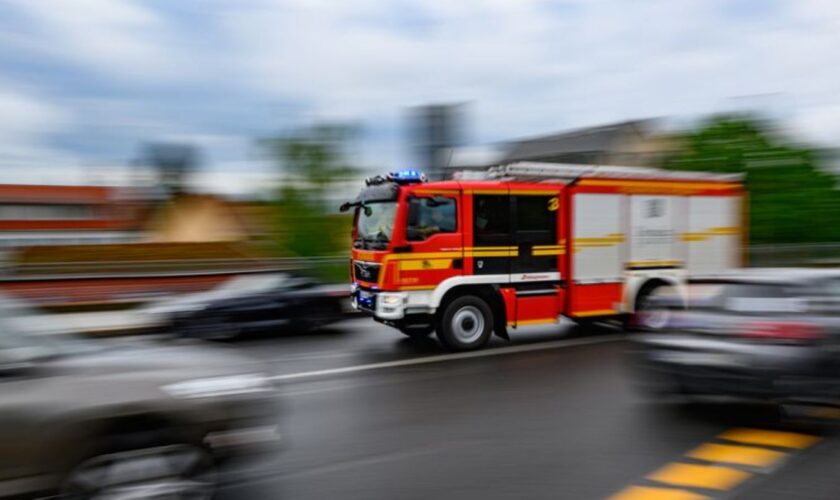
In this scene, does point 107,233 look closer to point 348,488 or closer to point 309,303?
point 309,303

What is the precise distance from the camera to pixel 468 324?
10.7 meters

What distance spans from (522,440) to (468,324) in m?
4.88

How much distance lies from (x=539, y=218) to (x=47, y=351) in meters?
8.20

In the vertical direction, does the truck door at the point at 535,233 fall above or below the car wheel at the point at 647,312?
above

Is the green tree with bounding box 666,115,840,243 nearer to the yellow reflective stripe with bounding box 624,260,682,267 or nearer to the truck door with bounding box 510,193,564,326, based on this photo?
the yellow reflective stripe with bounding box 624,260,682,267

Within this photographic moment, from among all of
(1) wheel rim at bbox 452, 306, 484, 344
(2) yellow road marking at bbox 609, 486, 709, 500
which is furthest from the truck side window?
(2) yellow road marking at bbox 609, 486, 709, 500

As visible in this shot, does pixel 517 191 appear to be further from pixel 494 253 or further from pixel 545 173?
pixel 494 253

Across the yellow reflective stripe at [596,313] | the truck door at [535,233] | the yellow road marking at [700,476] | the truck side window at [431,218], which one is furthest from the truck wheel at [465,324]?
the yellow road marking at [700,476]

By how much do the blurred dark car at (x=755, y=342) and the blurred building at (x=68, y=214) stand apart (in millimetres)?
50952

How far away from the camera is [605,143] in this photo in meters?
48.4

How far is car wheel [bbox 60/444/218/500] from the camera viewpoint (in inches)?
149

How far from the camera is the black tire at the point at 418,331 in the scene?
1162cm

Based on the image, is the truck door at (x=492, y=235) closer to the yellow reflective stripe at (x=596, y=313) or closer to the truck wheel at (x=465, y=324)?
the truck wheel at (x=465, y=324)

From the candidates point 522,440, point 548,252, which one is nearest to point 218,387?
point 522,440
